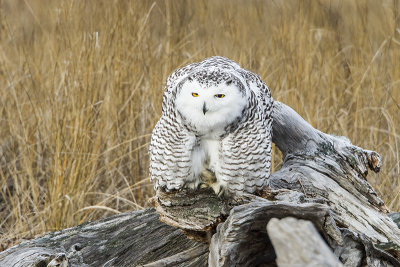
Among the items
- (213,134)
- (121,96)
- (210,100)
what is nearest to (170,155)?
(213,134)

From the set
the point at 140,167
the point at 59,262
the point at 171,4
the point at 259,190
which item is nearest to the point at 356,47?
the point at 171,4

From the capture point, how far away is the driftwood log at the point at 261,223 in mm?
1943

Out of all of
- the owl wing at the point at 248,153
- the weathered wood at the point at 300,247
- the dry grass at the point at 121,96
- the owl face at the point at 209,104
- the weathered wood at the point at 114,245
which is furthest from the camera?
the dry grass at the point at 121,96

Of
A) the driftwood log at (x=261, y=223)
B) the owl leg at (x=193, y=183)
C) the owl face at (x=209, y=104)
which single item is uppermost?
the owl face at (x=209, y=104)

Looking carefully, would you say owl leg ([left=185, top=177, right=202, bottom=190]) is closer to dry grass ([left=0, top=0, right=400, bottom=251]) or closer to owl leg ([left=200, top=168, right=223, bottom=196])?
owl leg ([left=200, top=168, right=223, bottom=196])

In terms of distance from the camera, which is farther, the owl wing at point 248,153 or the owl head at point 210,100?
the owl wing at point 248,153

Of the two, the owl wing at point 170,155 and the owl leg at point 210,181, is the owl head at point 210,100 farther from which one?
the owl leg at point 210,181

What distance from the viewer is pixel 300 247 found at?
1373mm

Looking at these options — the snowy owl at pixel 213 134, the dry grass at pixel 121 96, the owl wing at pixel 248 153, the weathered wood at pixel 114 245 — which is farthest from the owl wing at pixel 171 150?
the dry grass at pixel 121 96

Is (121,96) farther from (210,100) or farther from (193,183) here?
(210,100)

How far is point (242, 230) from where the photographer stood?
6.34 ft

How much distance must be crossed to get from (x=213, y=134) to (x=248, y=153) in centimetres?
16

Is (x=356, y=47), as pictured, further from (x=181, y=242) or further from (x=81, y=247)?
(x=81, y=247)

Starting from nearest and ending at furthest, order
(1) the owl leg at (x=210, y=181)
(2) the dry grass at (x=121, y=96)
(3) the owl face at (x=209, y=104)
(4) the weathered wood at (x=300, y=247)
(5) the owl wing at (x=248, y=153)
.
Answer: (4) the weathered wood at (x=300, y=247) → (3) the owl face at (x=209, y=104) → (5) the owl wing at (x=248, y=153) → (1) the owl leg at (x=210, y=181) → (2) the dry grass at (x=121, y=96)
